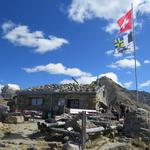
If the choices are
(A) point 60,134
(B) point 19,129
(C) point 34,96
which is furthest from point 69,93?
(A) point 60,134

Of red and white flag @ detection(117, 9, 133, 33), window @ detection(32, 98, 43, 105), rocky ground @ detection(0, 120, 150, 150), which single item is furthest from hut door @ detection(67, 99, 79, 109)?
rocky ground @ detection(0, 120, 150, 150)

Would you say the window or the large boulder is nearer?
the large boulder

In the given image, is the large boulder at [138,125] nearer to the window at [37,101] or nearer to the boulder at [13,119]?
the boulder at [13,119]

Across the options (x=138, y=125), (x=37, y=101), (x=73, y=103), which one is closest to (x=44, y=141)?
(x=138, y=125)

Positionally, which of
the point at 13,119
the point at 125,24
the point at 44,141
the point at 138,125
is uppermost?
the point at 125,24

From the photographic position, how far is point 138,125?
2227cm

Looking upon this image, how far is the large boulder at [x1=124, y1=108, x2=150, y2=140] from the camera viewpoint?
2175cm

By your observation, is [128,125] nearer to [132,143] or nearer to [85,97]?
[132,143]

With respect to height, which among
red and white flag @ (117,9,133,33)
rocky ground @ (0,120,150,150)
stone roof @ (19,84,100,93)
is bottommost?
rocky ground @ (0,120,150,150)

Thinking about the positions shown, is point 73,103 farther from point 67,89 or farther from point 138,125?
point 138,125

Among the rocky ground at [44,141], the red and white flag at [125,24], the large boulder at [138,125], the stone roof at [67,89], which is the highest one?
the red and white flag at [125,24]

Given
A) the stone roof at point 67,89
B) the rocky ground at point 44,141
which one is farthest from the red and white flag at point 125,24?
the rocky ground at point 44,141

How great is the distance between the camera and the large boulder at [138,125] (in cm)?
2175

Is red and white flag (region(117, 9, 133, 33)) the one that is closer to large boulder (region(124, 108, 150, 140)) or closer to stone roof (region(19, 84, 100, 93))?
stone roof (region(19, 84, 100, 93))
